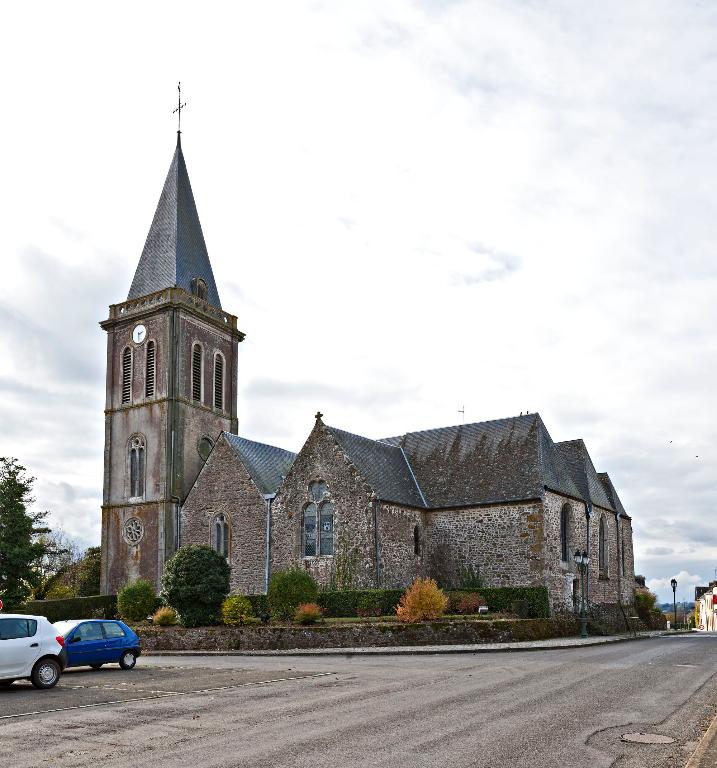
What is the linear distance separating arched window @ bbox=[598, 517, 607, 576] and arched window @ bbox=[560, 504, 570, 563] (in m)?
4.71

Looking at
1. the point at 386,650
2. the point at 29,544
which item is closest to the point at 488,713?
the point at 386,650

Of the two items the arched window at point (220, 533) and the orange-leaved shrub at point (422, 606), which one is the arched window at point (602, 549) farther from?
the arched window at point (220, 533)

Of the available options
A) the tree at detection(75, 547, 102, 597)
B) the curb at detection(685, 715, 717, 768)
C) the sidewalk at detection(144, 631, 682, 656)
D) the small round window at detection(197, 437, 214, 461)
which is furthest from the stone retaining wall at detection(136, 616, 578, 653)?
the tree at detection(75, 547, 102, 597)

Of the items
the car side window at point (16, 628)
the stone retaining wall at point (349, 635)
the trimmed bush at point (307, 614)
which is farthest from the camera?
the trimmed bush at point (307, 614)

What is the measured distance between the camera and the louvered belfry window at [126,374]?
46031 mm

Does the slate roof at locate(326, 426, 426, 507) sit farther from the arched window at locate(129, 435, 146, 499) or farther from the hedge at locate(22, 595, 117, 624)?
the hedge at locate(22, 595, 117, 624)

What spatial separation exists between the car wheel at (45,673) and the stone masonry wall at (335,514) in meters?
18.9

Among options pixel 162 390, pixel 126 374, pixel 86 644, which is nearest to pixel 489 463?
pixel 162 390

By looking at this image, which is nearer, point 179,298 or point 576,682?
point 576,682

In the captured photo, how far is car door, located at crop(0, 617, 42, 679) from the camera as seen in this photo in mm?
16000

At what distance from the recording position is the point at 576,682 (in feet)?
50.9

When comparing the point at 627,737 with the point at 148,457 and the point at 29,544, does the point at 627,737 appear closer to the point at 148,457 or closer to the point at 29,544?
the point at 148,457

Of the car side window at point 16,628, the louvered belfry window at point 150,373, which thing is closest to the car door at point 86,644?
the car side window at point 16,628

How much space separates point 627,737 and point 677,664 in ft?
34.4
